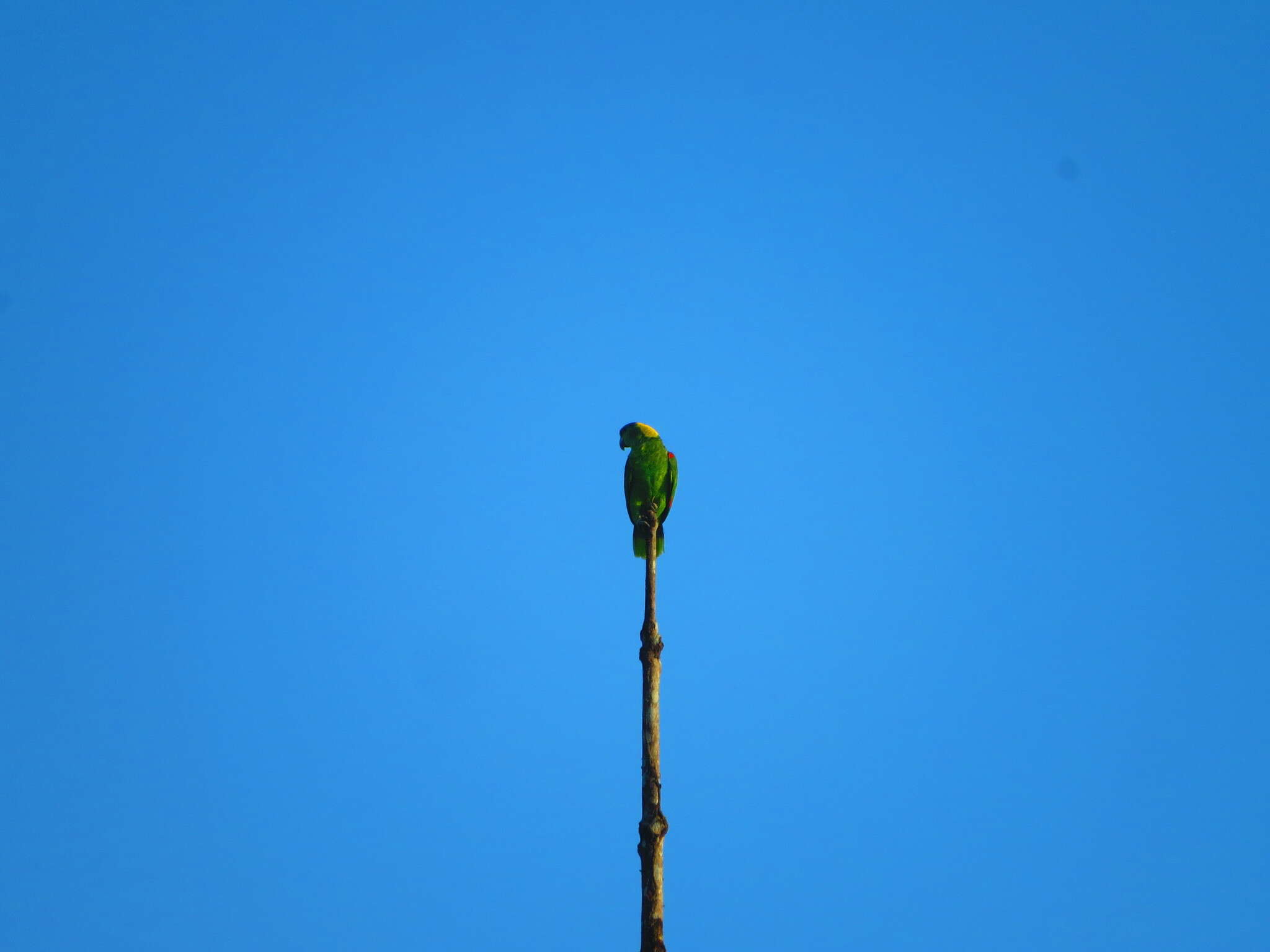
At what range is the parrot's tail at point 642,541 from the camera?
13750 mm

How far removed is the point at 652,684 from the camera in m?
10.8

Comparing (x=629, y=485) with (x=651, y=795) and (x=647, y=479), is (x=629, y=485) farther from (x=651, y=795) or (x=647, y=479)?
(x=651, y=795)

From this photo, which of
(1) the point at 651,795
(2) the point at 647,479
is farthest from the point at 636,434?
(1) the point at 651,795

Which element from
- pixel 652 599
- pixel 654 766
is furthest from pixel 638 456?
pixel 654 766

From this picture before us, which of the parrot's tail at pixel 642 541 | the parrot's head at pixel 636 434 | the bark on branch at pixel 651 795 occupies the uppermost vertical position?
the parrot's head at pixel 636 434

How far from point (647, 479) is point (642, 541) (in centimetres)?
73

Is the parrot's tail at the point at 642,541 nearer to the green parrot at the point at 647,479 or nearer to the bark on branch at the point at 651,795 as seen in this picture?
the green parrot at the point at 647,479

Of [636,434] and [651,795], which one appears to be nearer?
[651,795]

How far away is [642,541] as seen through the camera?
1393 centimetres

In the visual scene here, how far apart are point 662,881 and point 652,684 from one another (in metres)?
1.69

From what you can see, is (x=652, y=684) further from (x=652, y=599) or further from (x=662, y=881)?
(x=662, y=881)

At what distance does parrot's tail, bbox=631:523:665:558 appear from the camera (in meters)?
13.8

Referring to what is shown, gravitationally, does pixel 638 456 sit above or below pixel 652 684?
above

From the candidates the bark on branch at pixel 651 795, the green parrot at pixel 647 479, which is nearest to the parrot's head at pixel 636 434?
the green parrot at pixel 647 479
